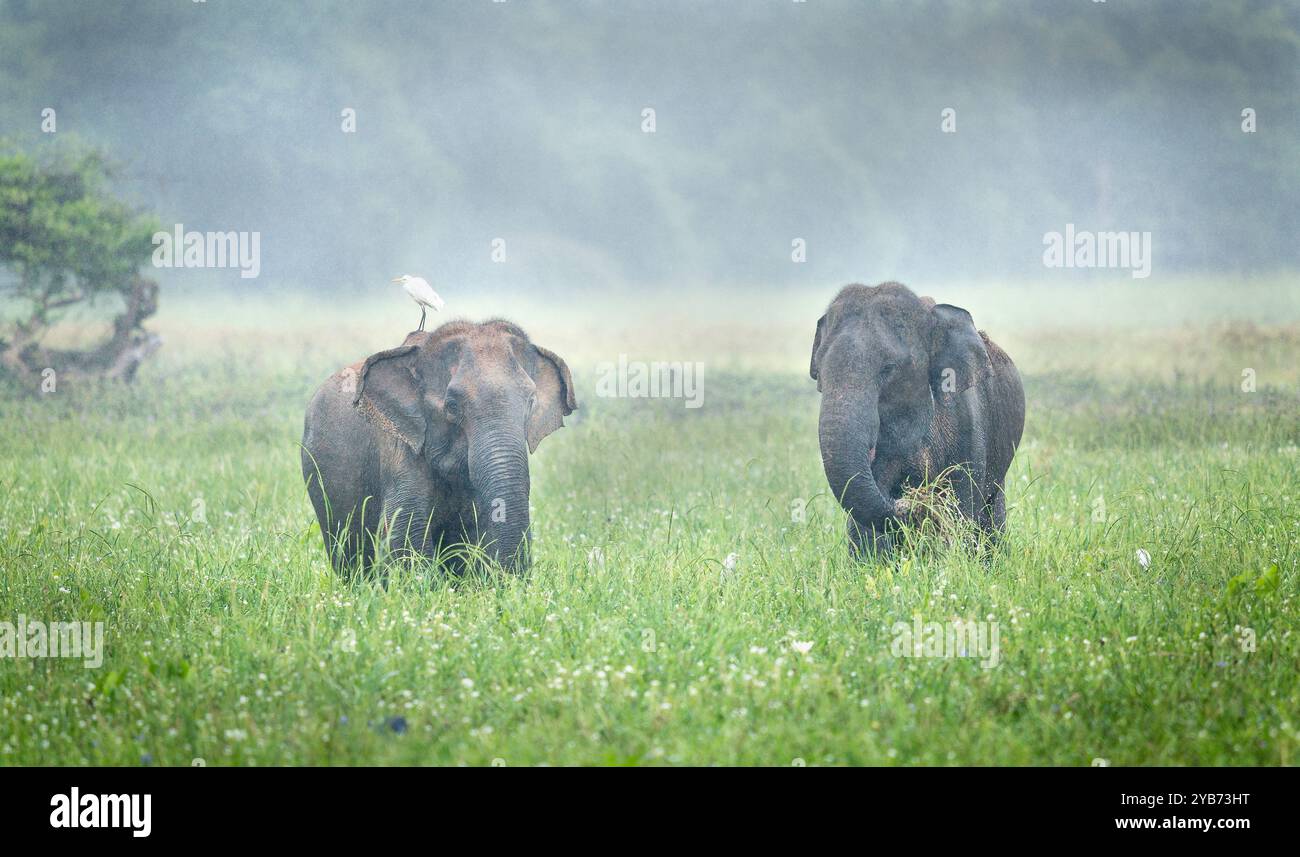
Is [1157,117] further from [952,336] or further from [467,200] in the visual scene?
[952,336]

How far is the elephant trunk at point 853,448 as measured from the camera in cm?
A: 850

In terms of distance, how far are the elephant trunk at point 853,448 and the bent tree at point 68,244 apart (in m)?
15.0

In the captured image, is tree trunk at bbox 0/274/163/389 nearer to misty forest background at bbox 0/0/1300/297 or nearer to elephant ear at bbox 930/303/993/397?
misty forest background at bbox 0/0/1300/297

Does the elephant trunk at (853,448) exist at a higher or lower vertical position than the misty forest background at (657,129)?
lower

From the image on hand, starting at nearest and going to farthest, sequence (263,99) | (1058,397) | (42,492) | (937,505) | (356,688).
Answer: (356,688), (937,505), (42,492), (1058,397), (263,99)

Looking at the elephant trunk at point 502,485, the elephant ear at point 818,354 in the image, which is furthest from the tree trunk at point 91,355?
the elephant ear at point 818,354

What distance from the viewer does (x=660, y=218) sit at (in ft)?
119

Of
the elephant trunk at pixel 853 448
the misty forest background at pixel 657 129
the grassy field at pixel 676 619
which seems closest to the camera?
the grassy field at pixel 676 619

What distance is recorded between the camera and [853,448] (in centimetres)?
849

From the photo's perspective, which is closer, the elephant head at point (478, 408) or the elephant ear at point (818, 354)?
the elephant head at point (478, 408)

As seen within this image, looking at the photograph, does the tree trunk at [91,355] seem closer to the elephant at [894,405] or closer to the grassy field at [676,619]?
the grassy field at [676,619]

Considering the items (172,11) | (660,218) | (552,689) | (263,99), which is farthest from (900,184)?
(552,689)

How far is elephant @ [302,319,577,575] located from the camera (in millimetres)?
8258

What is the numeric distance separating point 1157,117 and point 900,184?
654 cm
